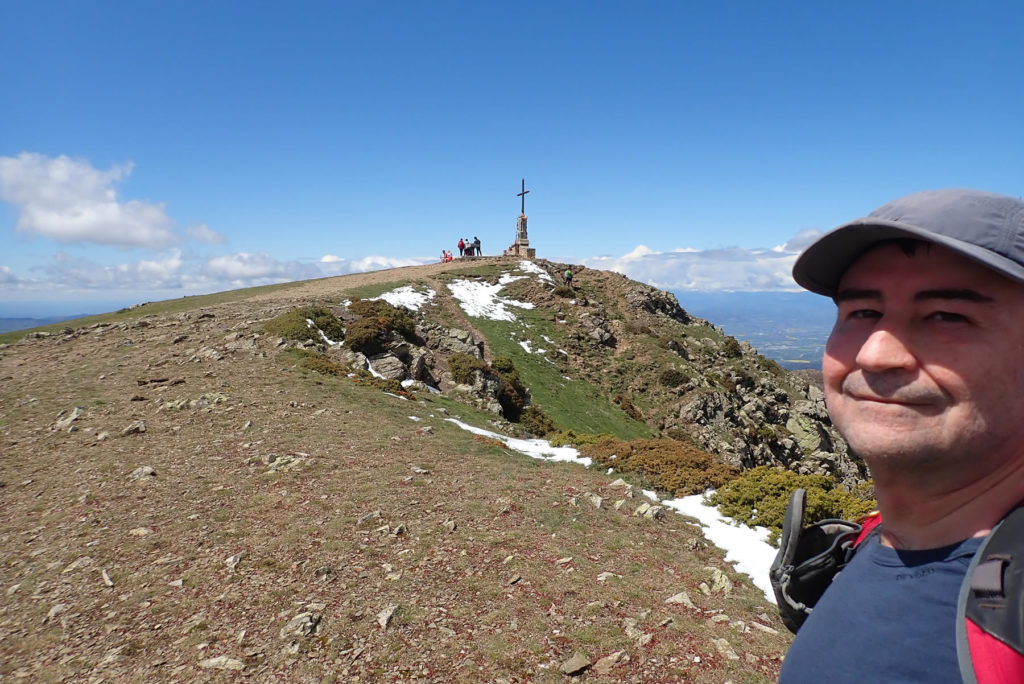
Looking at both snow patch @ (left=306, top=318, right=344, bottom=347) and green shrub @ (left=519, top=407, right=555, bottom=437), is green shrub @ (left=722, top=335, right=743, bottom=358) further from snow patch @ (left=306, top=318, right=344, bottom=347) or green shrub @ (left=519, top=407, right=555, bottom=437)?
snow patch @ (left=306, top=318, right=344, bottom=347)

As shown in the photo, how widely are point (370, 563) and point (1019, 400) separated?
9.38m

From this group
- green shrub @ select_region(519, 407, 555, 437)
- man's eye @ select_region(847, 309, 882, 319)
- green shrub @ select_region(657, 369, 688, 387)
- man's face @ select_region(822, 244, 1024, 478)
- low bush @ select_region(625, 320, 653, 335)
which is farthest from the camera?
low bush @ select_region(625, 320, 653, 335)

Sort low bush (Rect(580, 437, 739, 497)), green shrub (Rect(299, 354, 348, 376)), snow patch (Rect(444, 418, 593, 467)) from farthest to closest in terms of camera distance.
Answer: green shrub (Rect(299, 354, 348, 376)), snow patch (Rect(444, 418, 593, 467)), low bush (Rect(580, 437, 739, 497))

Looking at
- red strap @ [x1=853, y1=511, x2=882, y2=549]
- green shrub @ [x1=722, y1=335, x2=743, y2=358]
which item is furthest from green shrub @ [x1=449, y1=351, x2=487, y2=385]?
green shrub @ [x1=722, y1=335, x2=743, y2=358]

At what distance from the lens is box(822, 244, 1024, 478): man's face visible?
1.55m

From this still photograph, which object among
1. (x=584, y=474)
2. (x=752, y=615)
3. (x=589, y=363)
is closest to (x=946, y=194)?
(x=752, y=615)

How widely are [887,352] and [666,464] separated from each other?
47.0ft

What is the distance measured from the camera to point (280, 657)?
661 cm

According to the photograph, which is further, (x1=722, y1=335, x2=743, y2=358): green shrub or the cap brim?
(x1=722, y1=335, x2=743, y2=358): green shrub

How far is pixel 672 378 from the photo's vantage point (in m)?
35.2

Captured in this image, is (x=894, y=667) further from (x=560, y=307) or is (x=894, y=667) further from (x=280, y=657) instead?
(x=560, y=307)

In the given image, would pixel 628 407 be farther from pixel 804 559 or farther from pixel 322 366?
pixel 804 559

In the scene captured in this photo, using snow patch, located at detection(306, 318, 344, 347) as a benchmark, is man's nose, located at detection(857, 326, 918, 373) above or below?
above

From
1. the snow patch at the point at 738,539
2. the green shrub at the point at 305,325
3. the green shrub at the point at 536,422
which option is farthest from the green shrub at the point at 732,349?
the snow patch at the point at 738,539
